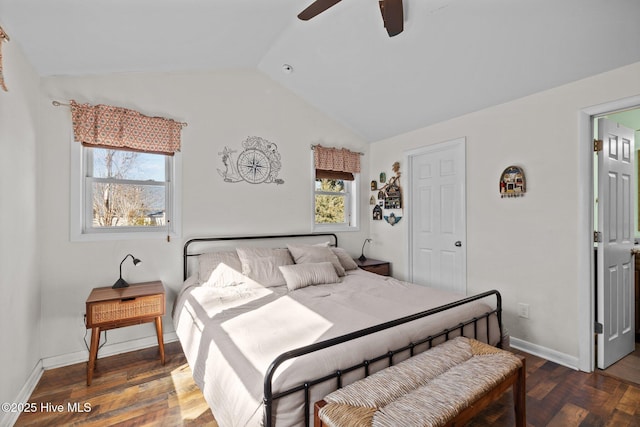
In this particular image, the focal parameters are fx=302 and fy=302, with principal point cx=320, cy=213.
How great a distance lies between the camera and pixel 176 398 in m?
2.11

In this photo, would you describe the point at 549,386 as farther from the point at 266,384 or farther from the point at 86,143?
the point at 86,143

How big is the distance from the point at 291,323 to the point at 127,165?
2.29 m

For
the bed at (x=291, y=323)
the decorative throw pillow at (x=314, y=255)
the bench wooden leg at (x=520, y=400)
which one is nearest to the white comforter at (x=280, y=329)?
the bed at (x=291, y=323)

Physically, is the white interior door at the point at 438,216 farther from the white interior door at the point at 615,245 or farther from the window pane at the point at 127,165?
the window pane at the point at 127,165

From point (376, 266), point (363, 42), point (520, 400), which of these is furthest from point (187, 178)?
point (520, 400)

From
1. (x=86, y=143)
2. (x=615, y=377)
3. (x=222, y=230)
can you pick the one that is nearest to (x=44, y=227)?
(x=86, y=143)

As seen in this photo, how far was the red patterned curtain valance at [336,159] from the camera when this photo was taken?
3.94m

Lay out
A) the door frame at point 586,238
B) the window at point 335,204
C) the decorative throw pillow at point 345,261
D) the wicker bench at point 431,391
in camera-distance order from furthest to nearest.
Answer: the window at point 335,204, the decorative throw pillow at point 345,261, the door frame at point 586,238, the wicker bench at point 431,391

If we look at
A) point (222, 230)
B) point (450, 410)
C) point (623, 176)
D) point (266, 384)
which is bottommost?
point (450, 410)

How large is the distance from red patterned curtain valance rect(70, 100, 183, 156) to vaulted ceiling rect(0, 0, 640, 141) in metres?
0.36

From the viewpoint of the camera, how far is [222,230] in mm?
3322

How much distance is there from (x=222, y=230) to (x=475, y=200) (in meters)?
2.75

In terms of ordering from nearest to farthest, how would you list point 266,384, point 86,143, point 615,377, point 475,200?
point 266,384
point 615,377
point 86,143
point 475,200

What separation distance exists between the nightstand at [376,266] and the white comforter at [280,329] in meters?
0.96
